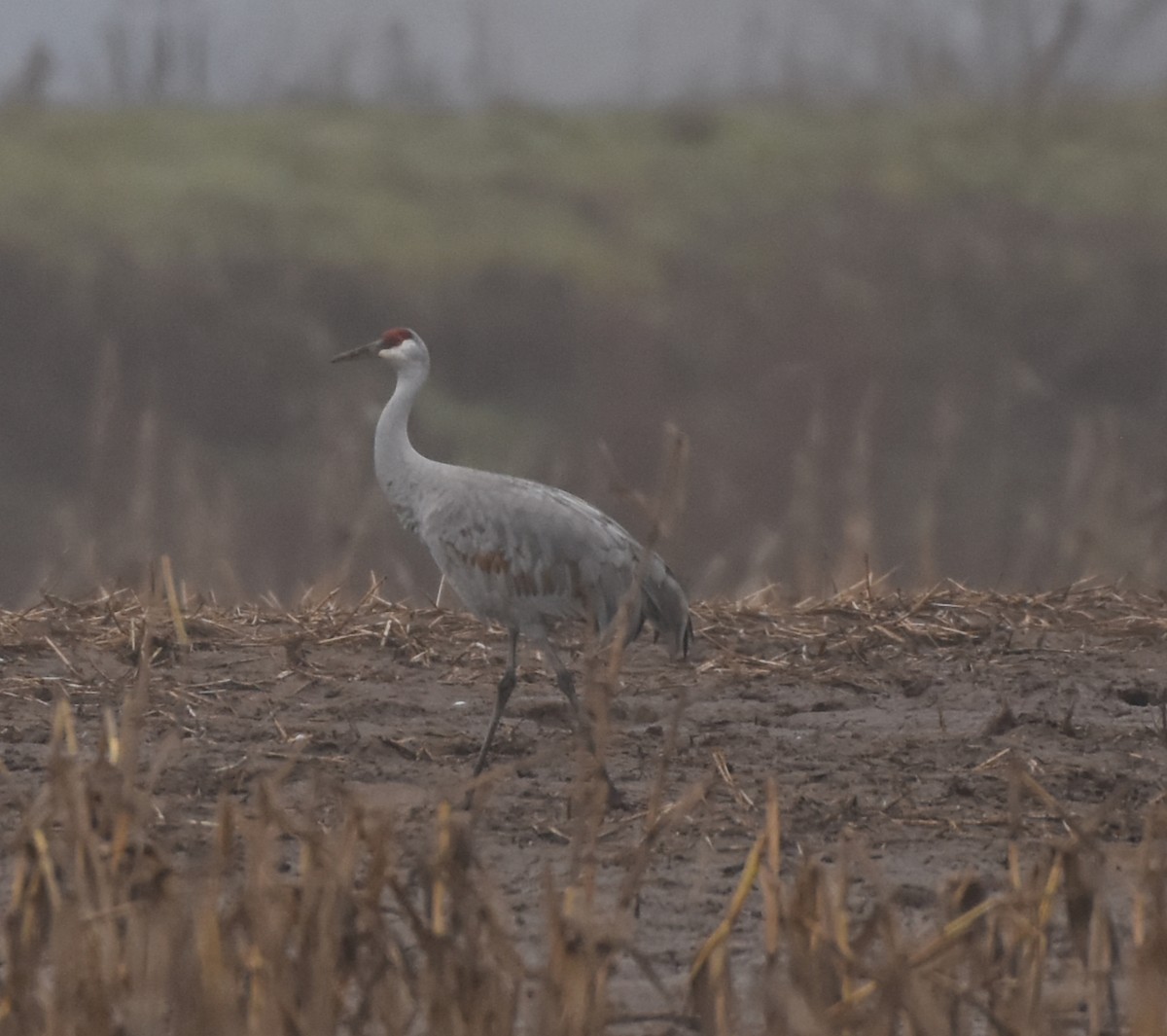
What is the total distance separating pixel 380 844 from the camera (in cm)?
303

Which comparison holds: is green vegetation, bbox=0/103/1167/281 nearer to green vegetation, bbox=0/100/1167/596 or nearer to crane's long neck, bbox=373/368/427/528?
green vegetation, bbox=0/100/1167/596

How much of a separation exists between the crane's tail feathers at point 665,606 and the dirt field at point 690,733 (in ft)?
0.69

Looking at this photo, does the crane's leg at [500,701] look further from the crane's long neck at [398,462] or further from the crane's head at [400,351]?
the crane's head at [400,351]

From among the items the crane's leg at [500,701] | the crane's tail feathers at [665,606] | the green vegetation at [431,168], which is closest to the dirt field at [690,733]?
the crane's leg at [500,701]

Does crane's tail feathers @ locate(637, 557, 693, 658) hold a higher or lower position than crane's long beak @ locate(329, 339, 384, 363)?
lower

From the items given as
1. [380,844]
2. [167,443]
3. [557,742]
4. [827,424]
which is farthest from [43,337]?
[380,844]

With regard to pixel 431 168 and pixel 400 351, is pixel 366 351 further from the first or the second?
pixel 431 168

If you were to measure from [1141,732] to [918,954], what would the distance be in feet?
8.07

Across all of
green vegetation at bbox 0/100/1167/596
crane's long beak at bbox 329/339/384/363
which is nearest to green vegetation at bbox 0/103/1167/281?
green vegetation at bbox 0/100/1167/596

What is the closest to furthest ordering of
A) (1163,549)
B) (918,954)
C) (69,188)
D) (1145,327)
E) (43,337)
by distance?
(918,954)
(1163,549)
(43,337)
(1145,327)
(69,188)

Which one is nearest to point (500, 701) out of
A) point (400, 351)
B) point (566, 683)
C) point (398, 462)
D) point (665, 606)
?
point (566, 683)

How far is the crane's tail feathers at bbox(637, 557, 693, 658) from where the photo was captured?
524 centimetres

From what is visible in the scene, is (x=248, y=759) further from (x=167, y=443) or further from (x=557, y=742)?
(x=167, y=443)

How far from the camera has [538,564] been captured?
208 inches
